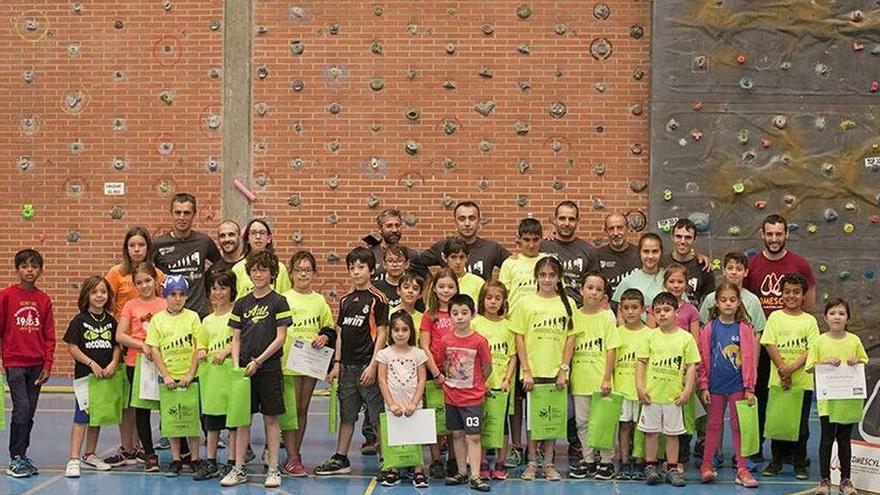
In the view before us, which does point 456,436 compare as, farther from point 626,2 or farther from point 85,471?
point 626,2

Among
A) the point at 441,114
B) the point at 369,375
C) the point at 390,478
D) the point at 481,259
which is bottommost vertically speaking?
the point at 390,478

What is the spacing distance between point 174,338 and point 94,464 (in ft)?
3.72

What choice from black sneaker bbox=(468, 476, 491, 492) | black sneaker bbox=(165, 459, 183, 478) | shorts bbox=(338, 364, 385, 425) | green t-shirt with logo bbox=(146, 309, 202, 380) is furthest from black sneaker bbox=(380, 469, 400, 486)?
green t-shirt with logo bbox=(146, 309, 202, 380)

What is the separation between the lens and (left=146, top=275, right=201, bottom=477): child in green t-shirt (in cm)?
838

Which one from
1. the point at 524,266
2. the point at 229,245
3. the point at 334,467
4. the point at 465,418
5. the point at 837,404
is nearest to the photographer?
the point at 837,404

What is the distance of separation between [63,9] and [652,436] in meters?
7.72

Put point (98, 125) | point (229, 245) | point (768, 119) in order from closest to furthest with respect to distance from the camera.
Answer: point (229, 245)
point (768, 119)
point (98, 125)

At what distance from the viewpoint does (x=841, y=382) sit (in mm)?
7898

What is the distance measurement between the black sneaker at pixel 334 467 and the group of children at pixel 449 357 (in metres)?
0.01

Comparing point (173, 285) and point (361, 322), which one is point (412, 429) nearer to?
point (361, 322)

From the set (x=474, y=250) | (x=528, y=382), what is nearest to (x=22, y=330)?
(x=474, y=250)

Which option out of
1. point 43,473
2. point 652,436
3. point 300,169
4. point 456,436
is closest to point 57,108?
point 300,169

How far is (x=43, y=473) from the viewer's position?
8508mm

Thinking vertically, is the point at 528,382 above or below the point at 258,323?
below
